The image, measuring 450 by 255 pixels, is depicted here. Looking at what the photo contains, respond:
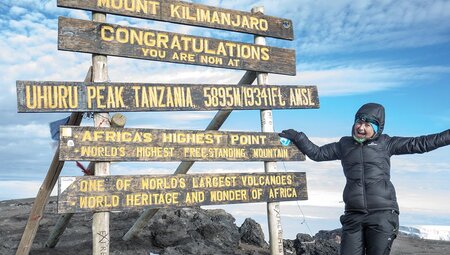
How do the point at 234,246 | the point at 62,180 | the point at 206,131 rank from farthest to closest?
the point at 234,246
the point at 206,131
the point at 62,180

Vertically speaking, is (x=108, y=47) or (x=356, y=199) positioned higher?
(x=108, y=47)

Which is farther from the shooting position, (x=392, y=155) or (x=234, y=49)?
(x=234, y=49)

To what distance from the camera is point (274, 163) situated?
764 cm

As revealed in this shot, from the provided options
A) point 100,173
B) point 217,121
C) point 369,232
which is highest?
point 217,121

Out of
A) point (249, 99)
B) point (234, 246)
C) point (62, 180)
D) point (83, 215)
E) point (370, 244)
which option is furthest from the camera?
point (83, 215)

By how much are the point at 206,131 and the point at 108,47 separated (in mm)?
1941

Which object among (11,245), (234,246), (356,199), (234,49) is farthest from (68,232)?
(356,199)

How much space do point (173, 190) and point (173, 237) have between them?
2.39 meters

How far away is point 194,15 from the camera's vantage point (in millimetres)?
7355

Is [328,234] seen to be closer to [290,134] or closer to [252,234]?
[252,234]

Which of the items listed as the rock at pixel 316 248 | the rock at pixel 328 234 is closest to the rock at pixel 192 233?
the rock at pixel 316 248

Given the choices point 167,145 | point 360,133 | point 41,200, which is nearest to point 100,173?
point 167,145

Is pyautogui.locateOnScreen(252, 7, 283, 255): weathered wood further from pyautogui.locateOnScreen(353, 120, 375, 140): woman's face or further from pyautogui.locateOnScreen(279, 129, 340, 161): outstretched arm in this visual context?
pyautogui.locateOnScreen(353, 120, 375, 140): woman's face

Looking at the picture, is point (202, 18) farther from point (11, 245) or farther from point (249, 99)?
point (11, 245)
